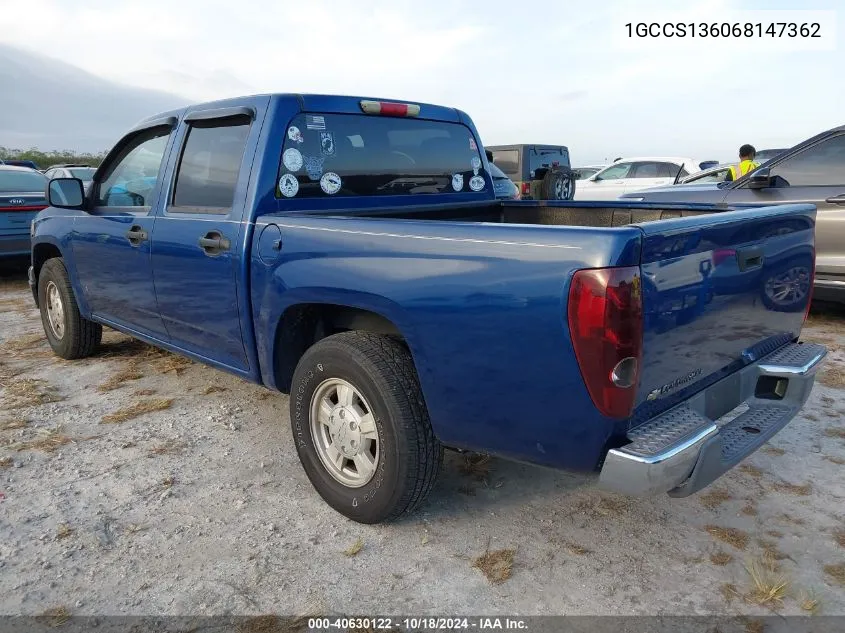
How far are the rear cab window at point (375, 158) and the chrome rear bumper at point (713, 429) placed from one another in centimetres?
196

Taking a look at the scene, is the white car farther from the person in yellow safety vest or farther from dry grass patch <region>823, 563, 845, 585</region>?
dry grass patch <region>823, 563, 845, 585</region>

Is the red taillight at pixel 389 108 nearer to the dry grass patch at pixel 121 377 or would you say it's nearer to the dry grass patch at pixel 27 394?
the dry grass patch at pixel 121 377

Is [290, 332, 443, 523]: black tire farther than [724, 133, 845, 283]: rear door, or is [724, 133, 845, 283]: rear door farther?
[724, 133, 845, 283]: rear door

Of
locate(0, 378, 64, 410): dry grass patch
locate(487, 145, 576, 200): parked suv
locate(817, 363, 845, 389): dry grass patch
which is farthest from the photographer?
locate(487, 145, 576, 200): parked suv

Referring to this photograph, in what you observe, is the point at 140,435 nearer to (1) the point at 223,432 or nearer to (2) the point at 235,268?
(1) the point at 223,432

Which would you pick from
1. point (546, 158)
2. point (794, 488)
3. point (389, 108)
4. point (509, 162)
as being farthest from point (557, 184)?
point (794, 488)

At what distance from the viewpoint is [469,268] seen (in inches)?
88.1

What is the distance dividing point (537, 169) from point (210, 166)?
1274 centimetres

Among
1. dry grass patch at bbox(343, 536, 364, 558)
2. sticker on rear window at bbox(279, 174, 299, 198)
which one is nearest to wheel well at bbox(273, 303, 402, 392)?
sticker on rear window at bbox(279, 174, 299, 198)

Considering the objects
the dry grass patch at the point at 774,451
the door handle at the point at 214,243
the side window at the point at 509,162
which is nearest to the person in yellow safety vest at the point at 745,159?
the side window at the point at 509,162

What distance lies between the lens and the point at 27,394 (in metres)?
4.41

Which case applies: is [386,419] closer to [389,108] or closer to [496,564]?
[496,564]

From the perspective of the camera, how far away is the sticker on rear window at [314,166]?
3.29 metres

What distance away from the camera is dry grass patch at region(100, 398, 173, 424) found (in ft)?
13.1
